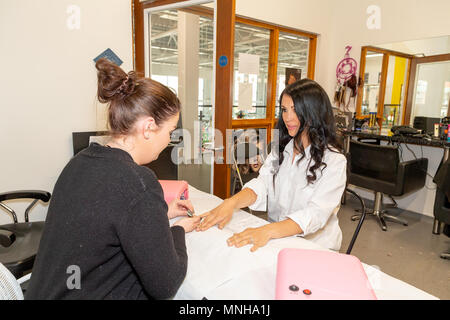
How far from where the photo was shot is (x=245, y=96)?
113 inches

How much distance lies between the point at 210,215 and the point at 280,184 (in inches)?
18.2

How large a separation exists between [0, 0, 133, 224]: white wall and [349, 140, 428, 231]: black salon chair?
2384mm

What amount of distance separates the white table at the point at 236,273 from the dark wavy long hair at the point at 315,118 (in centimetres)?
43

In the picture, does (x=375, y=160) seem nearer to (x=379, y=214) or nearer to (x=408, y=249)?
(x=379, y=214)

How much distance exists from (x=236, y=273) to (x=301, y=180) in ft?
2.26

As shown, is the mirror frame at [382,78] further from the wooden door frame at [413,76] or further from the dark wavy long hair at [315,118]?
the dark wavy long hair at [315,118]

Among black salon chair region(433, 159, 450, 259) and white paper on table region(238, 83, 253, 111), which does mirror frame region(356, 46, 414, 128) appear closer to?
black salon chair region(433, 159, 450, 259)

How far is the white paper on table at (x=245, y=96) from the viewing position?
2818 millimetres

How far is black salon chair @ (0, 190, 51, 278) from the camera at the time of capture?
1.41 m

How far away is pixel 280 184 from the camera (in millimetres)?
1498

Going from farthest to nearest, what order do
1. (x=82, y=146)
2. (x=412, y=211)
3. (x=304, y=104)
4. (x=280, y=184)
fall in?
(x=412, y=211) < (x=82, y=146) < (x=280, y=184) < (x=304, y=104)

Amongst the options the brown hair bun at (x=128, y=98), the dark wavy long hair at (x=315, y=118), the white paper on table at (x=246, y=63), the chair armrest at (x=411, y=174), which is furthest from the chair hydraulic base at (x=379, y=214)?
the brown hair bun at (x=128, y=98)
